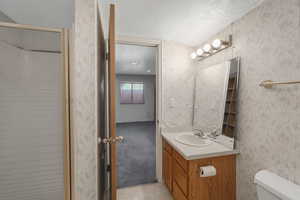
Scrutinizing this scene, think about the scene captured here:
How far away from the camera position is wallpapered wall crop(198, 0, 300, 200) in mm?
934

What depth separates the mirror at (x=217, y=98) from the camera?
Answer: 142cm

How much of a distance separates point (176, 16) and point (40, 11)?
4.45ft

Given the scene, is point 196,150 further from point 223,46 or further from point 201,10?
point 201,10

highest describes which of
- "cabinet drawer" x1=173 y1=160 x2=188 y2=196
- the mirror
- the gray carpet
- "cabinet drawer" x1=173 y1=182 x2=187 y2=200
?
the mirror

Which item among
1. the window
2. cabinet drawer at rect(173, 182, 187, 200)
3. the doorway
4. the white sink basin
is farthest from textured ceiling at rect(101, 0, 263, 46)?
the window

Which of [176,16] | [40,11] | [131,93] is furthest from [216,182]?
[131,93]

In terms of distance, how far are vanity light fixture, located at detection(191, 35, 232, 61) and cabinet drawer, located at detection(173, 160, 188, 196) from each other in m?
1.44

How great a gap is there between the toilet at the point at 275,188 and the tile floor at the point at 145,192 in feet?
3.88

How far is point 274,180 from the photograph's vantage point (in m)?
0.97

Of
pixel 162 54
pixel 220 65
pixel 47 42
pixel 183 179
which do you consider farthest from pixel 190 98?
pixel 47 42

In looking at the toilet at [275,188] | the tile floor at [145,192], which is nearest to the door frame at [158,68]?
the tile floor at [145,192]

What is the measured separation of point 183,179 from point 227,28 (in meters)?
1.75

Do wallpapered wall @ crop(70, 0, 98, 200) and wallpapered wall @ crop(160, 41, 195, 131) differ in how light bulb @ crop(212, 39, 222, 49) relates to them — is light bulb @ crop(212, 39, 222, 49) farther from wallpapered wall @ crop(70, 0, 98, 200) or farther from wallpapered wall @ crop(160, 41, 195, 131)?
wallpapered wall @ crop(70, 0, 98, 200)

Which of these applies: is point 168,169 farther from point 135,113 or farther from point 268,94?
point 135,113
